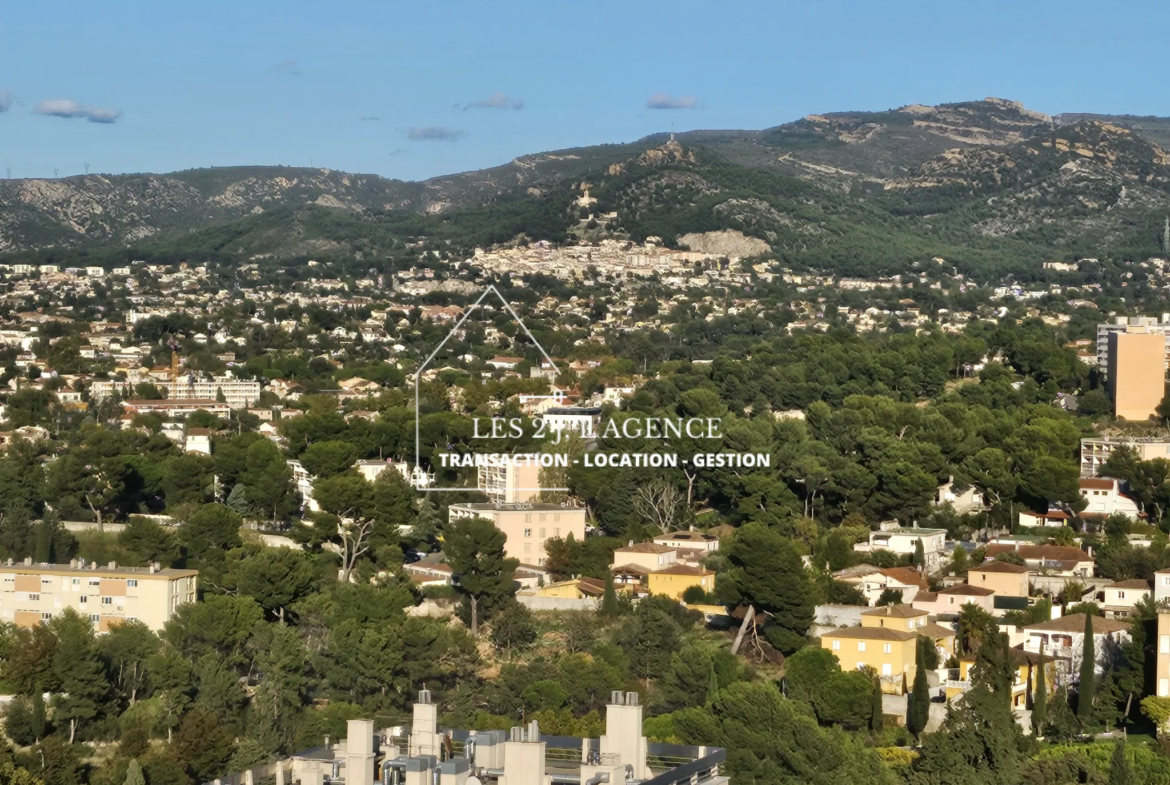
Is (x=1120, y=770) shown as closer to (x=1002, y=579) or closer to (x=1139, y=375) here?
(x=1002, y=579)

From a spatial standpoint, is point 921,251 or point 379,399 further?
point 921,251

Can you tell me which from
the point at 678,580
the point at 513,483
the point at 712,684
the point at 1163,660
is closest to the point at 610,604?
the point at 678,580

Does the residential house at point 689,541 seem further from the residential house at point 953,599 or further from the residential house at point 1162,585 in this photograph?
the residential house at point 1162,585

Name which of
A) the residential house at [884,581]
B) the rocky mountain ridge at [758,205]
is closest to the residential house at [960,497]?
the residential house at [884,581]

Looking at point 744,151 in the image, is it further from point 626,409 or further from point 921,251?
point 626,409

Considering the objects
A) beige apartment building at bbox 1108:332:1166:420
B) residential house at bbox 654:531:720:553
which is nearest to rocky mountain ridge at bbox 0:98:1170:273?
beige apartment building at bbox 1108:332:1166:420

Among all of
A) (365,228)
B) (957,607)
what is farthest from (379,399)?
(365,228)

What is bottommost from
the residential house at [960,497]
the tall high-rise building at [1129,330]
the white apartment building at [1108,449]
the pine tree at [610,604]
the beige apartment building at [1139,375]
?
the pine tree at [610,604]
